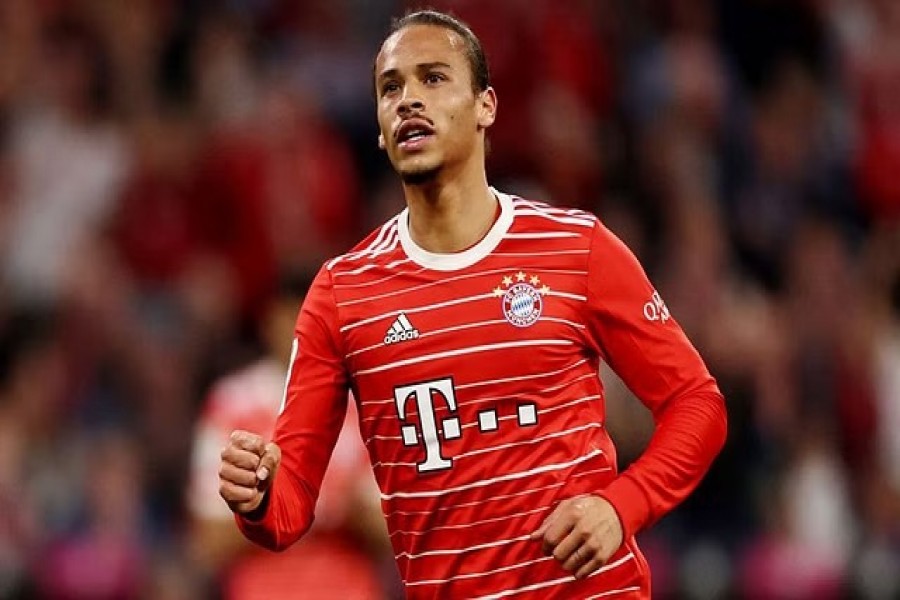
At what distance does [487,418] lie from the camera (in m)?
4.63

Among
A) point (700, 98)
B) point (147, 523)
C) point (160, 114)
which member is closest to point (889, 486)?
point (700, 98)

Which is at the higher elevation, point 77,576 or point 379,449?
point 379,449

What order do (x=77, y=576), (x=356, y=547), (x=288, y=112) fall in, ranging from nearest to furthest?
(x=356, y=547) → (x=77, y=576) → (x=288, y=112)

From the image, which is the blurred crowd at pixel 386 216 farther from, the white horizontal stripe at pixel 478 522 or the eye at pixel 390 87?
the eye at pixel 390 87

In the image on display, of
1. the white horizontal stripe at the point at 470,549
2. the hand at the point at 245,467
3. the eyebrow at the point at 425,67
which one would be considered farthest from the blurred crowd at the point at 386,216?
the hand at the point at 245,467

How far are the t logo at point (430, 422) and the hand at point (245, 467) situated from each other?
0.42 meters

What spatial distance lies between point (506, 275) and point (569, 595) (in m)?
Result: 0.76

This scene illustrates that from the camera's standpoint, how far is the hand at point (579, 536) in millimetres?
4242

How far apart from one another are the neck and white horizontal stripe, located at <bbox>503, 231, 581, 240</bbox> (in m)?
0.08

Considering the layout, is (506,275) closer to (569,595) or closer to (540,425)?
(540,425)

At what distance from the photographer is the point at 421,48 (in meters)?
4.80

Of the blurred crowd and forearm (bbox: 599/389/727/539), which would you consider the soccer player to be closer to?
forearm (bbox: 599/389/727/539)

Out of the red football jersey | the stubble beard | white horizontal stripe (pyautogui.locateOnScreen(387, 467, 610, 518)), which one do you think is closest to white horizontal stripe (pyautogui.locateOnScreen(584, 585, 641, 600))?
the red football jersey

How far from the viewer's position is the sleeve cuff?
4414mm
